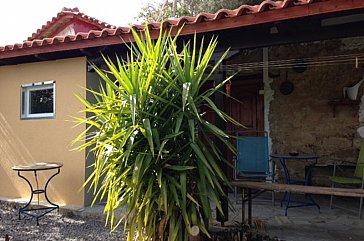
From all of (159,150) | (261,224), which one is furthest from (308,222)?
(159,150)

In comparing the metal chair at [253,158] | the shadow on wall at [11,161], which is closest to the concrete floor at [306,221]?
the metal chair at [253,158]

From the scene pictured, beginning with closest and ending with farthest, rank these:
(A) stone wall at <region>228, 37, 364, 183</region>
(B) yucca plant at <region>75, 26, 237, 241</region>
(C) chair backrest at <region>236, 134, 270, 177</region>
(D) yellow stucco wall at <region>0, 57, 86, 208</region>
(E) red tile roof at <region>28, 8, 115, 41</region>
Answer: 1. (B) yucca plant at <region>75, 26, 237, 241</region>
2. (C) chair backrest at <region>236, 134, 270, 177</region>
3. (D) yellow stucco wall at <region>0, 57, 86, 208</region>
4. (A) stone wall at <region>228, 37, 364, 183</region>
5. (E) red tile roof at <region>28, 8, 115, 41</region>

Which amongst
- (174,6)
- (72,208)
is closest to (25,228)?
(72,208)

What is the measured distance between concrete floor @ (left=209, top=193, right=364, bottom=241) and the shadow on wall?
3.24m

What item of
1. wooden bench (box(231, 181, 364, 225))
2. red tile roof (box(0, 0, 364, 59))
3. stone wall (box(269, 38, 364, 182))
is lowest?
wooden bench (box(231, 181, 364, 225))

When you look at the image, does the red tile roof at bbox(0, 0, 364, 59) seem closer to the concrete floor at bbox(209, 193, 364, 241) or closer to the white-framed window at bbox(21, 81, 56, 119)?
the white-framed window at bbox(21, 81, 56, 119)

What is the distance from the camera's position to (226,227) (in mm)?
3441

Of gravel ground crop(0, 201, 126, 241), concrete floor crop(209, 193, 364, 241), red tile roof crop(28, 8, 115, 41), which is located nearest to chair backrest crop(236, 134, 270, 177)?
concrete floor crop(209, 193, 364, 241)

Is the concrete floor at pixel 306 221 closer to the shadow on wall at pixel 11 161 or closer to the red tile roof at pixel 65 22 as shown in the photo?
the shadow on wall at pixel 11 161

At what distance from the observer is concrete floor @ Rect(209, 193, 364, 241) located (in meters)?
3.25

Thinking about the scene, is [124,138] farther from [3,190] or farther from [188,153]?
[3,190]

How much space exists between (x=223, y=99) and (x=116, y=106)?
1.29 m

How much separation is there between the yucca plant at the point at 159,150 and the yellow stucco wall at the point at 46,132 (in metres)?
1.94

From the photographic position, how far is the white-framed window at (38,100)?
16.1 ft
